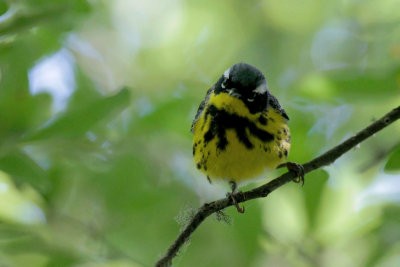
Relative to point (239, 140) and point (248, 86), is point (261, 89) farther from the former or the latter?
point (239, 140)

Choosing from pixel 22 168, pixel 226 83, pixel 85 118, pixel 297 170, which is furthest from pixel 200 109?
pixel 22 168

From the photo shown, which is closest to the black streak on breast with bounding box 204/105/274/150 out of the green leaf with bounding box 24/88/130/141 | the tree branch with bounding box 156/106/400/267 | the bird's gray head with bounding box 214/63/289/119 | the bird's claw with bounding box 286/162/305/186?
the bird's gray head with bounding box 214/63/289/119

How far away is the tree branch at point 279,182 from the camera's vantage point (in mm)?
1658

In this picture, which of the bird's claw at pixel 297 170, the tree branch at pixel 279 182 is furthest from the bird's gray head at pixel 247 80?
the tree branch at pixel 279 182

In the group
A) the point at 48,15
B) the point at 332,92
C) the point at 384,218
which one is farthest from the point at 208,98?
the point at 48,15

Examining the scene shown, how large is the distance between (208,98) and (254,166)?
52cm

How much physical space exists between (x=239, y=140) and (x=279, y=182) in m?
0.65

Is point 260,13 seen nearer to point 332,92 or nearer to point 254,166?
point 254,166

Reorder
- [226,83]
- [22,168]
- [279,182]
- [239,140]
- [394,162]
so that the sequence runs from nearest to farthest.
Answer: [394,162]
[22,168]
[279,182]
[239,140]
[226,83]

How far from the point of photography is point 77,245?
2275mm

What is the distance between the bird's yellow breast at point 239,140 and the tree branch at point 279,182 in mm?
516

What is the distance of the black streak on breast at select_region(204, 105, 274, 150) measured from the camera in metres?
2.73

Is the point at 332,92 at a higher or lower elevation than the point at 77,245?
higher

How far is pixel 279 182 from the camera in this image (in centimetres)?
211
